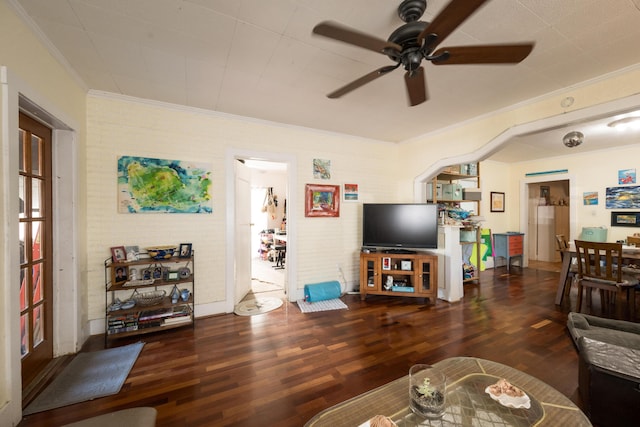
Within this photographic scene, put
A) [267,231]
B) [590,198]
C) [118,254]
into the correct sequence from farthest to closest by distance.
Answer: [267,231], [590,198], [118,254]

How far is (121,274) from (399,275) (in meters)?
3.57

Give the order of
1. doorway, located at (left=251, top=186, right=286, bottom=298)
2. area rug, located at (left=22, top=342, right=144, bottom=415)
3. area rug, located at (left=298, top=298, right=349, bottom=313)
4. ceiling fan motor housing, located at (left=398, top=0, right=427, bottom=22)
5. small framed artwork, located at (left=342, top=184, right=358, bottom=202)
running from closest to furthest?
1. ceiling fan motor housing, located at (left=398, top=0, right=427, bottom=22)
2. area rug, located at (left=22, top=342, right=144, bottom=415)
3. area rug, located at (left=298, top=298, right=349, bottom=313)
4. small framed artwork, located at (left=342, top=184, right=358, bottom=202)
5. doorway, located at (left=251, top=186, right=286, bottom=298)

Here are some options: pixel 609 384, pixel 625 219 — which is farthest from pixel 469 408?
pixel 625 219

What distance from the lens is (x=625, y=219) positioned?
4715mm

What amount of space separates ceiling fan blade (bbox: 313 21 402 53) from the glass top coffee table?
1.83m

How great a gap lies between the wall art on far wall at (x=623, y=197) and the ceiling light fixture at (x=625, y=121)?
197cm

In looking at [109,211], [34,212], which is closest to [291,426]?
[34,212]

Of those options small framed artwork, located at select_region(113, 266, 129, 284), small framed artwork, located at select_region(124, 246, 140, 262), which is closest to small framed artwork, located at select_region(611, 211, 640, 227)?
small framed artwork, located at select_region(124, 246, 140, 262)

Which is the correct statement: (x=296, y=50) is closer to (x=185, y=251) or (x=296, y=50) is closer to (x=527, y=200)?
(x=185, y=251)

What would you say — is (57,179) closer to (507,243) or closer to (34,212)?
(34,212)

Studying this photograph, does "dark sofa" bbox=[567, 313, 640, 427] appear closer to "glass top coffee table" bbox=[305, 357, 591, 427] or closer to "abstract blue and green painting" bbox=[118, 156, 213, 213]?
"glass top coffee table" bbox=[305, 357, 591, 427]

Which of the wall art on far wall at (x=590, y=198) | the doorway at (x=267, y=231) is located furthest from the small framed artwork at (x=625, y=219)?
the doorway at (x=267, y=231)

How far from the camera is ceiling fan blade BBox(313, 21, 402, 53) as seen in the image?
49.9 inches

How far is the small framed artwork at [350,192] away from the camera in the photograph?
13.5ft
